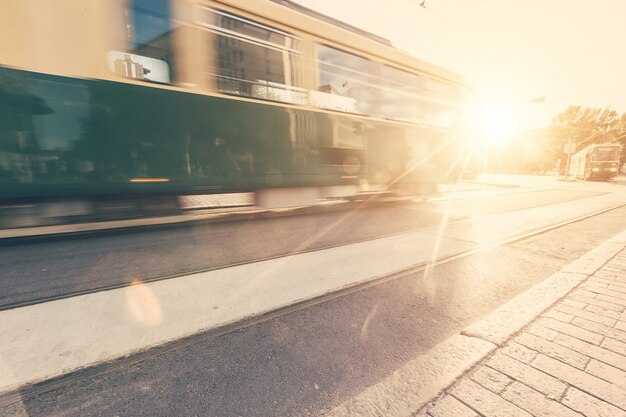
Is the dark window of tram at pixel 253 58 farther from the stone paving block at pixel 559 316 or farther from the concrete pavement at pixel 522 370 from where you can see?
the stone paving block at pixel 559 316

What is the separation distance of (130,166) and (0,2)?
224cm

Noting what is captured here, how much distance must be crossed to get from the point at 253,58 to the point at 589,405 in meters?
5.53

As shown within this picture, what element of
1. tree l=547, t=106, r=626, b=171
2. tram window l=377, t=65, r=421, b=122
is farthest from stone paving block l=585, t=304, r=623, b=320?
tree l=547, t=106, r=626, b=171

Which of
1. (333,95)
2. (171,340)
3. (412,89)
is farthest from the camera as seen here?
(412,89)

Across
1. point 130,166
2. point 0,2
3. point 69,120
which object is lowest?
point 130,166

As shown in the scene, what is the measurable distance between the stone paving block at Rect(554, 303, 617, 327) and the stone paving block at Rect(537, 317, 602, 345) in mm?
257

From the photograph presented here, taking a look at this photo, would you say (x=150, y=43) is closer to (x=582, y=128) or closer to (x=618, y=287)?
(x=618, y=287)

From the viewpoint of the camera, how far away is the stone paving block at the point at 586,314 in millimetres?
2176

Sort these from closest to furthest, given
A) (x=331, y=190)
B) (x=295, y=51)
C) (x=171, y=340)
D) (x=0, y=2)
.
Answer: (x=171, y=340)
(x=0, y=2)
(x=295, y=51)
(x=331, y=190)

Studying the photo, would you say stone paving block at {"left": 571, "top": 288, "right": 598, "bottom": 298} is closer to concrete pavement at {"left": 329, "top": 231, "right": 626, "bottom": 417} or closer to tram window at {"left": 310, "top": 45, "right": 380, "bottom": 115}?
concrete pavement at {"left": 329, "top": 231, "right": 626, "bottom": 417}

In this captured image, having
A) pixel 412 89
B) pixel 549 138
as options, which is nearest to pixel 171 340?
pixel 412 89

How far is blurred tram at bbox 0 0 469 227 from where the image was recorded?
3.55 meters

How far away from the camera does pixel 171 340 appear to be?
1.89 metres

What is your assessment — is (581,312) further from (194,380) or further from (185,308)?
(185,308)
